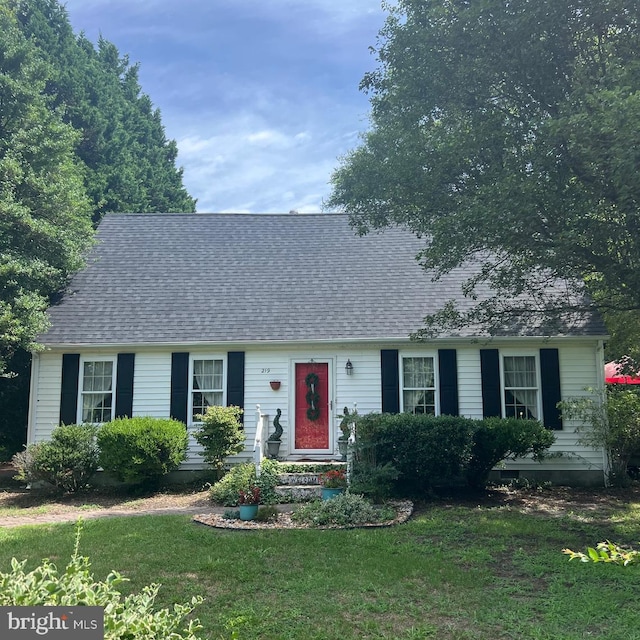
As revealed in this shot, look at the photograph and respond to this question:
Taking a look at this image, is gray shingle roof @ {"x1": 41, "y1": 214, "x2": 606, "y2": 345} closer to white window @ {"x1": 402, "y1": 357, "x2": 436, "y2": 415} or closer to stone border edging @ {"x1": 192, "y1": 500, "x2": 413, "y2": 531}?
white window @ {"x1": 402, "y1": 357, "x2": 436, "y2": 415}

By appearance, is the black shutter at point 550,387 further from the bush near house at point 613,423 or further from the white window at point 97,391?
the white window at point 97,391

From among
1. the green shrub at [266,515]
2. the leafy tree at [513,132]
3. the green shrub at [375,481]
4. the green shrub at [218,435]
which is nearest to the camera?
the leafy tree at [513,132]

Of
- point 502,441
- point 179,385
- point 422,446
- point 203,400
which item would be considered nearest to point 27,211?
point 179,385

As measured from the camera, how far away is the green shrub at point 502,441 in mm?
10391

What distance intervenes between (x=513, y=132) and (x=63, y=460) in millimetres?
10002

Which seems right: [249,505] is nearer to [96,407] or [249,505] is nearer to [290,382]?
[290,382]

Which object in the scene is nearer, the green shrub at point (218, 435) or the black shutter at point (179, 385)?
the green shrub at point (218, 435)

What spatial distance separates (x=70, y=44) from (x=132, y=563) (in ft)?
95.4

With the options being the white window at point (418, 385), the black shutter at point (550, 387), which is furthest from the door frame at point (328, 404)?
the black shutter at point (550, 387)

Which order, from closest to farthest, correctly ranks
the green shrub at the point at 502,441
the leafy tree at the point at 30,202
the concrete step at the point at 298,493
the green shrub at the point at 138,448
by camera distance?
1. the concrete step at the point at 298,493
2. the green shrub at the point at 502,441
3. the green shrub at the point at 138,448
4. the leafy tree at the point at 30,202

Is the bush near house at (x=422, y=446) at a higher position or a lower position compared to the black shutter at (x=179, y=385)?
lower

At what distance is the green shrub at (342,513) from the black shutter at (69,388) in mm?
6292

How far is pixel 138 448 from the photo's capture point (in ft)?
35.4

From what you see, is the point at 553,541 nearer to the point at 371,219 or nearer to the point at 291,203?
the point at 371,219
